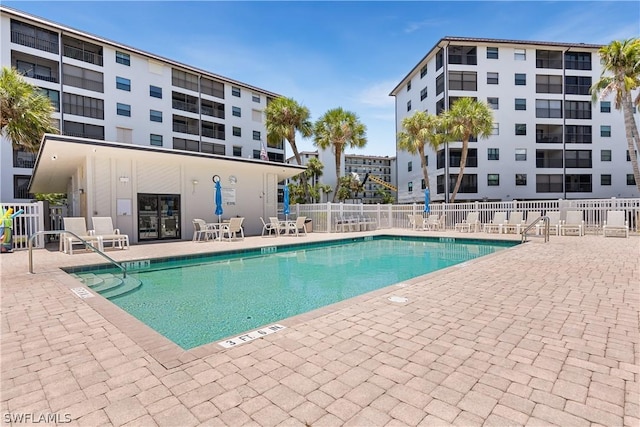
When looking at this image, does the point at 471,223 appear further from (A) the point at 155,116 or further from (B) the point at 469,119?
(A) the point at 155,116

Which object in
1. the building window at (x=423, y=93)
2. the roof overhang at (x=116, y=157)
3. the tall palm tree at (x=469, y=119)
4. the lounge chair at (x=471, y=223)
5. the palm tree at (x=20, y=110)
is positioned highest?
the building window at (x=423, y=93)

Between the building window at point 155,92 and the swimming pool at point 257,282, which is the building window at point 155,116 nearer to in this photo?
the building window at point 155,92

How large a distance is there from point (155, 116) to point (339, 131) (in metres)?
18.3

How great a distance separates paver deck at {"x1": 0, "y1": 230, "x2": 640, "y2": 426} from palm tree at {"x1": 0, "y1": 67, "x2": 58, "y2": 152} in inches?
550

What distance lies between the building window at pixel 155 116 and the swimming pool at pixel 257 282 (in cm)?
2479

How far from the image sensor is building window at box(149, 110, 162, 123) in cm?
2961

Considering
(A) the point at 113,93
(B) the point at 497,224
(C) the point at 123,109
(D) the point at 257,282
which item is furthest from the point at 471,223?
(A) the point at 113,93

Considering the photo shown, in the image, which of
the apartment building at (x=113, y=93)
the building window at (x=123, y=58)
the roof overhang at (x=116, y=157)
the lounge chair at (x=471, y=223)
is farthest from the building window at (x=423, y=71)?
the building window at (x=123, y=58)

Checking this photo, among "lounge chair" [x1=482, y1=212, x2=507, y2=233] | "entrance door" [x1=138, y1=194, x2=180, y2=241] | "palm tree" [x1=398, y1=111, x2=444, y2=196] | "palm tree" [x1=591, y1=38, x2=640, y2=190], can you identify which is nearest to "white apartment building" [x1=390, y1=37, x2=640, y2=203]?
"palm tree" [x1=398, y1=111, x2=444, y2=196]

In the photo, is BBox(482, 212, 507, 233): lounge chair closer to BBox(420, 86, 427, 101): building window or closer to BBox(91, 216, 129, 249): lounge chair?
BBox(91, 216, 129, 249): lounge chair

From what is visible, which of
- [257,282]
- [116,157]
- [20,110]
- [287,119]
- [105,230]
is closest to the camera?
[257,282]

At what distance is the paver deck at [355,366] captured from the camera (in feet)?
6.42

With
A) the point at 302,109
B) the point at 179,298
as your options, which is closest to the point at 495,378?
the point at 179,298

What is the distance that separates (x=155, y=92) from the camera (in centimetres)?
2975
